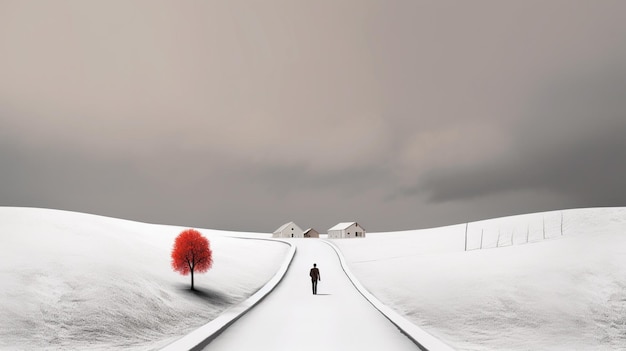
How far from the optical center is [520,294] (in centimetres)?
2252

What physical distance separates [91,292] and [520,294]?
18.8 m

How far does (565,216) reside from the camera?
78.9 meters

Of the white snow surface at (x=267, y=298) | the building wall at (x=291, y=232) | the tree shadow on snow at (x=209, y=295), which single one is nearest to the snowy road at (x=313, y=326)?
the white snow surface at (x=267, y=298)

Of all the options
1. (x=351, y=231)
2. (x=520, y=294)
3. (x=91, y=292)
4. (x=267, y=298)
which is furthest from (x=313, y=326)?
(x=351, y=231)

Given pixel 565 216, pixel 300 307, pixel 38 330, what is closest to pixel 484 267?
pixel 300 307

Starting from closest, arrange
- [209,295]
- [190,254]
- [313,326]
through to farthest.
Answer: [313,326] < [209,295] < [190,254]

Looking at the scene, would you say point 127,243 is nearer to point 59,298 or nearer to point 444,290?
point 59,298

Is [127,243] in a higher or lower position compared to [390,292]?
higher

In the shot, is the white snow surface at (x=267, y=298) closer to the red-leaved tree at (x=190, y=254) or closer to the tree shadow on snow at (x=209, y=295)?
the tree shadow on snow at (x=209, y=295)

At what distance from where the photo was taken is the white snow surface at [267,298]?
51.1 feet

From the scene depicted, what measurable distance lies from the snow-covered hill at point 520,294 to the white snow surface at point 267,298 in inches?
2.9

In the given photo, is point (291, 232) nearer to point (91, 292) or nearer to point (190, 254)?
point (190, 254)

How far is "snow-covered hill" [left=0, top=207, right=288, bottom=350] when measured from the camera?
1514 centimetres

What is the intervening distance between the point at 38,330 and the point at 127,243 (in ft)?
65.3
